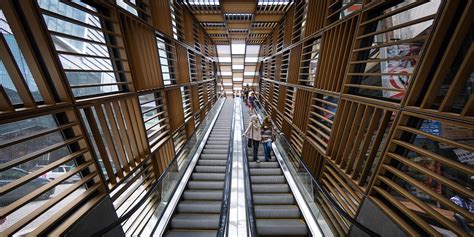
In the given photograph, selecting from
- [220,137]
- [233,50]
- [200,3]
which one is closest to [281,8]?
[200,3]

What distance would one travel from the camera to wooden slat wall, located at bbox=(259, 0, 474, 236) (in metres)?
1.87

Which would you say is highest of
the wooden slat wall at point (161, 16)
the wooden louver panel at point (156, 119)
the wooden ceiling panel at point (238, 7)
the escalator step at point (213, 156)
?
the wooden ceiling panel at point (238, 7)

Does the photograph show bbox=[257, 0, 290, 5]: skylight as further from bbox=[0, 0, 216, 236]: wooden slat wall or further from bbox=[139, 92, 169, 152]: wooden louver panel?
bbox=[139, 92, 169, 152]: wooden louver panel

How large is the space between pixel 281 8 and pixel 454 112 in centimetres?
831

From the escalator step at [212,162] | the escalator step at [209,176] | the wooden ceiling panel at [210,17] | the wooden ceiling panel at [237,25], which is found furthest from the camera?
the wooden ceiling panel at [237,25]

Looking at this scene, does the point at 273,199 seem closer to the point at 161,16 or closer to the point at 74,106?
the point at 74,106

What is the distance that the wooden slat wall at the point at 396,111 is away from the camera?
187cm

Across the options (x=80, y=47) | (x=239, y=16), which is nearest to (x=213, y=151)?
(x=80, y=47)

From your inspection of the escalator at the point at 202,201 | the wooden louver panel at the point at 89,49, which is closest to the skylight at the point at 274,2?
the escalator at the point at 202,201

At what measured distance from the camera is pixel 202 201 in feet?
13.8

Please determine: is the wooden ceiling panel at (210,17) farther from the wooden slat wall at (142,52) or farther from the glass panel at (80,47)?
the glass panel at (80,47)

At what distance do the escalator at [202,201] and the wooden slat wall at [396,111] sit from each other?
6.56 ft

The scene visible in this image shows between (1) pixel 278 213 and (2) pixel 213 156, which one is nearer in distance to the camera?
(1) pixel 278 213

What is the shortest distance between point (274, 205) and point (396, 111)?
2726mm
